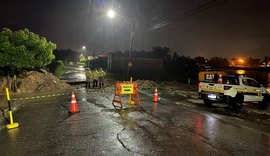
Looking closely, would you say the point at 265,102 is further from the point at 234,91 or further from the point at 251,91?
the point at 234,91

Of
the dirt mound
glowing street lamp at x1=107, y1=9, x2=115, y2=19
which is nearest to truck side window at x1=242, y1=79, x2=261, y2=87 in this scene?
glowing street lamp at x1=107, y1=9, x2=115, y2=19

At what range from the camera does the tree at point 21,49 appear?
54.8ft

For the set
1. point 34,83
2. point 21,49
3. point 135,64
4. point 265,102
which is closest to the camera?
point 265,102

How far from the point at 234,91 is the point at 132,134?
7068 mm

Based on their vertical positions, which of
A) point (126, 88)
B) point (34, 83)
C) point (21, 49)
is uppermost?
point (21, 49)

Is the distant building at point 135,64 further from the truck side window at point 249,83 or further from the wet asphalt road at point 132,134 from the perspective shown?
the wet asphalt road at point 132,134

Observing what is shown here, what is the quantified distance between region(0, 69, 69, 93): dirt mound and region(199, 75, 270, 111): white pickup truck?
44.2 ft

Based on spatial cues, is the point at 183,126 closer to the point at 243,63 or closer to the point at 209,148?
the point at 209,148

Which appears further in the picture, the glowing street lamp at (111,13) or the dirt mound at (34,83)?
the glowing street lamp at (111,13)

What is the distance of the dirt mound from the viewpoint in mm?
18547

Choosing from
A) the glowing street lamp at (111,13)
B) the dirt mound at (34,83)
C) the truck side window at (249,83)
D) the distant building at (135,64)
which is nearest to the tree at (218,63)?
the truck side window at (249,83)

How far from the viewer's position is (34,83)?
19328 millimetres

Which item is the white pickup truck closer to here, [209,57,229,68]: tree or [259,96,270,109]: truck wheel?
[259,96,270,109]: truck wheel

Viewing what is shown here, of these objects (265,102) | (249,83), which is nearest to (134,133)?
(249,83)
